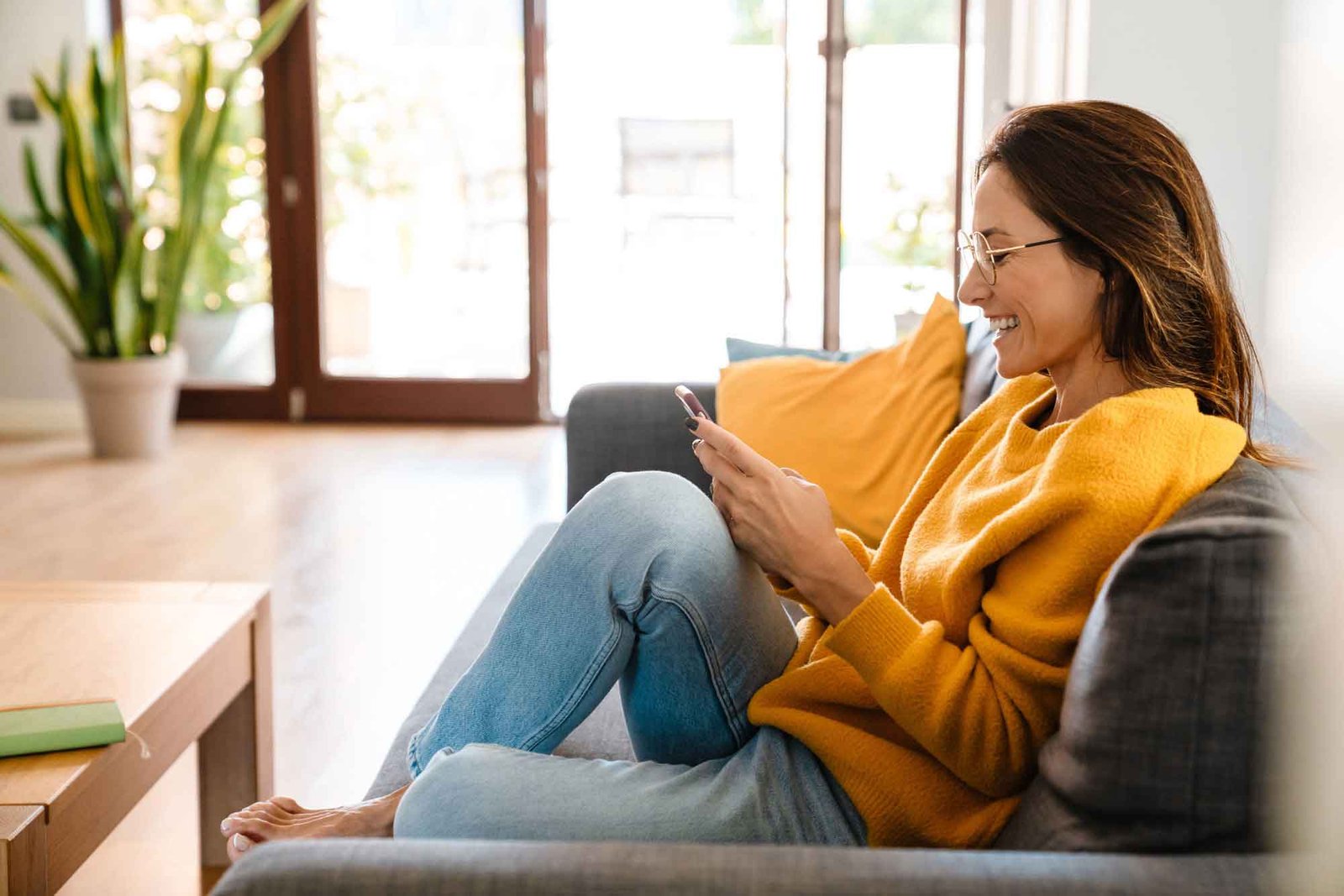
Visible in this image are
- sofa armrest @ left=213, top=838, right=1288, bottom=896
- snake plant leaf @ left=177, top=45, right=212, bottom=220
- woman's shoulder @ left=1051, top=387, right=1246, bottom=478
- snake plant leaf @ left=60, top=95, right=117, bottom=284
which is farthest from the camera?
snake plant leaf @ left=177, top=45, right=212, bottom=220

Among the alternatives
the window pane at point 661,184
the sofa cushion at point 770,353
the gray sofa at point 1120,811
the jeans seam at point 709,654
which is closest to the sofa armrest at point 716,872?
the gray sofa at point 1120,811

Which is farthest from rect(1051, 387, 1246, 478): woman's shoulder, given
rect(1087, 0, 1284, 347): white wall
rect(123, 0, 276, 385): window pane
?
rect(123, 0, 276, 385): window pane

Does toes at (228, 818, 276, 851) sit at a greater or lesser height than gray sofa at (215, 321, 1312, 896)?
lesser

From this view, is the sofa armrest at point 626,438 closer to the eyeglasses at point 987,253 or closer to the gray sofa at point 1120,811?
the eyeglasses at point 987,253

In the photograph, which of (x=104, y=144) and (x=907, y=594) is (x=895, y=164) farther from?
(x=907, y=594)

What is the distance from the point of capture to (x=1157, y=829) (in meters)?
0.86

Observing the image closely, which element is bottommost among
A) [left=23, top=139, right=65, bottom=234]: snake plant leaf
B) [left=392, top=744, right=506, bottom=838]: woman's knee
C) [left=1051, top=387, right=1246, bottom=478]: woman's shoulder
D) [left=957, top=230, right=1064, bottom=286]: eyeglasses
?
[left=392, top=744, right=506, bottom=838]: woman's knee

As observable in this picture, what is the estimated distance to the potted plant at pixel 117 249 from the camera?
4.73 m

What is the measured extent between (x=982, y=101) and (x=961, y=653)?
14.3ft

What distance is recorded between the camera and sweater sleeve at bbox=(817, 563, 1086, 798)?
1.12 metres

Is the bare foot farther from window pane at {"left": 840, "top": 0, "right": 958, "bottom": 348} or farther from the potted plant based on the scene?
window pane at {"left": 840, "top": 0, "right": 958, "bottom": 348}

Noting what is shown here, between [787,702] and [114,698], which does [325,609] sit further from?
[787,702]

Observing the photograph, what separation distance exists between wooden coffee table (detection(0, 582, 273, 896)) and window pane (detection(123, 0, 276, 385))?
12.0 ft

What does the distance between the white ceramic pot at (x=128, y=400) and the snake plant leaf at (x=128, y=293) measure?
77mm
